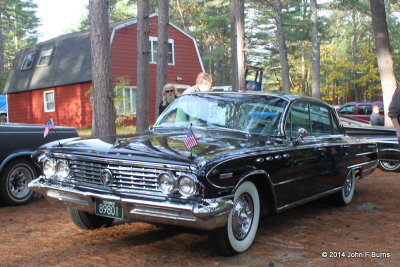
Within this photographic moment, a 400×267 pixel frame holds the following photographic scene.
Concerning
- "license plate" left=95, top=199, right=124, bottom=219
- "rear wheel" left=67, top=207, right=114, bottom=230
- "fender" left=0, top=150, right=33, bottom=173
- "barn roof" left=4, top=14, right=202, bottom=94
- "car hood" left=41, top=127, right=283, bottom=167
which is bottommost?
"rear wheel" left=67, top=207, right=114, bottom=230

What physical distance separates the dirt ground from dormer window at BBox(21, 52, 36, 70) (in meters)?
21.4

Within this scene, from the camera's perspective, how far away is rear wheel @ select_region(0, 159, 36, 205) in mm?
6363

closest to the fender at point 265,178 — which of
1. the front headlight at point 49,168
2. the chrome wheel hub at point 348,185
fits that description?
the front headlight at point 49,168

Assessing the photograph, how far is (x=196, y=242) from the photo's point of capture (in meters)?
4.69

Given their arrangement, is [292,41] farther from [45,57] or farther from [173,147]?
[173,147]

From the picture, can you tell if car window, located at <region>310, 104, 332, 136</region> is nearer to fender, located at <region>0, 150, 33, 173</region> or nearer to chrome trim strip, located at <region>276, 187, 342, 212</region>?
chrome trim strip, located at <region>276, 187, 342, 212</region>

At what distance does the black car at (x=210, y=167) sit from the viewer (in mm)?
3754

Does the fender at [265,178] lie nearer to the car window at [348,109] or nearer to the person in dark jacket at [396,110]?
the person in dark jacket at [396,110]

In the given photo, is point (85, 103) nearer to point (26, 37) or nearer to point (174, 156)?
point (174, 156)

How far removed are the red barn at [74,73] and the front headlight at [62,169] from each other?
15929 millimetres

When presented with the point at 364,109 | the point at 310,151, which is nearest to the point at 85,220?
the point at 310,151

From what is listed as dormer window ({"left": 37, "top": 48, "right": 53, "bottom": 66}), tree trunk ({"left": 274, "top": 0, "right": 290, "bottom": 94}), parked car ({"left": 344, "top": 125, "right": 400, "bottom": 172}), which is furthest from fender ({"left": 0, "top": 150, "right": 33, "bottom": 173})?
tree trunk ({"left": 274, "top": 0, "right": 290, "bottom": 94})

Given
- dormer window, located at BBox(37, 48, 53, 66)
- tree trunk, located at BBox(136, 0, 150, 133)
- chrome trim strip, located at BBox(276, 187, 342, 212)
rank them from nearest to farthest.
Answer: chrome trim strip, located at BBox(276, 187, 342, 212)
tree trunk, located at BBox(136, 0, 150, 133)
dormer window, located at BBox(37, 48, 53, 66)

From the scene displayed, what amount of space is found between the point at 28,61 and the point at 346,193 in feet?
78.2
